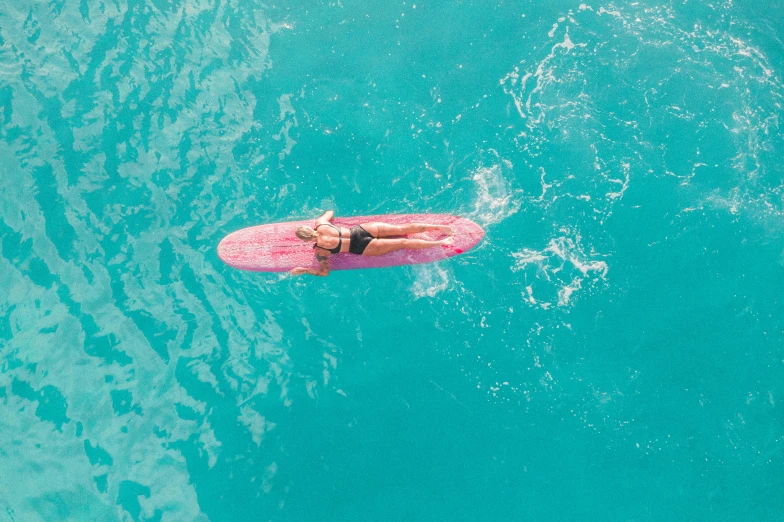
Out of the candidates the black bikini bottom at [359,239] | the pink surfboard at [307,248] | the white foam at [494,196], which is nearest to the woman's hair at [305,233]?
the black bikini bottom at [359,239]

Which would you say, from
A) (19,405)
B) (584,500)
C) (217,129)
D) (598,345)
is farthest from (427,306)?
(19,405)

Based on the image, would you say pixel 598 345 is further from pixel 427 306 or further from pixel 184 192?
pixel 184 192

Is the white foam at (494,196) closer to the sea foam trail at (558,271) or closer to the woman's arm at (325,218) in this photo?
the sea foam trail at (558,271)

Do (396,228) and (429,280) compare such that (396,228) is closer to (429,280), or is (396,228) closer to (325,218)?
(429,280)

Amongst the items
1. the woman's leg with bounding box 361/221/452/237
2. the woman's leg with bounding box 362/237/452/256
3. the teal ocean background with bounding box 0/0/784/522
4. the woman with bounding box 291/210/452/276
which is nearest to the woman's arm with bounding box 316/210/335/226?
the woman with bounding box 291/210/452/276

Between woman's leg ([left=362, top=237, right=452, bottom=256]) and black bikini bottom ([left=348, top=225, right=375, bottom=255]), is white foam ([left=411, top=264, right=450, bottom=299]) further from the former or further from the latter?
black bikini bottom ([left=348, top=225, right=375, bottom=255])

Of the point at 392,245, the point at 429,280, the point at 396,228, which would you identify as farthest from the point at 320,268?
the point at 429,280
